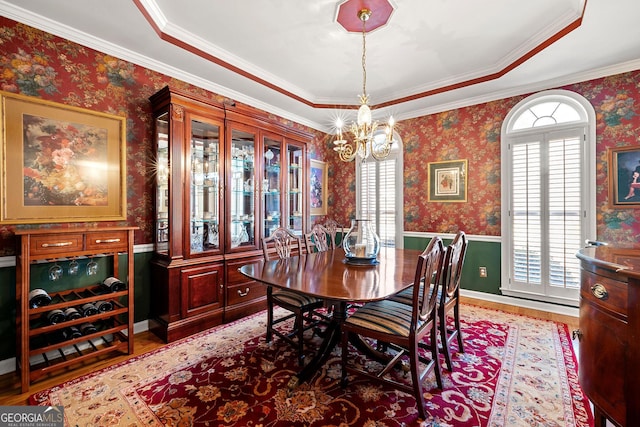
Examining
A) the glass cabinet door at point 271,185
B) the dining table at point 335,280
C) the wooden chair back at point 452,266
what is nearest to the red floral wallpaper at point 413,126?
the glass cabinet door at point 271,185

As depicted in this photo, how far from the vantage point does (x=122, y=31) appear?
7.79 ft

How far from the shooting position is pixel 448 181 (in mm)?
4082

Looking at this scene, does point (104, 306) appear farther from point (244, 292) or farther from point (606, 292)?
point (606, 292)

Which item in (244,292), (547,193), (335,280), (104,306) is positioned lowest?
(244,292)

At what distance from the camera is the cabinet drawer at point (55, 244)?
6.45 feet

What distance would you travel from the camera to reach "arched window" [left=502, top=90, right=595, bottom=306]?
317 cm

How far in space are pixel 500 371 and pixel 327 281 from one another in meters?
1.50

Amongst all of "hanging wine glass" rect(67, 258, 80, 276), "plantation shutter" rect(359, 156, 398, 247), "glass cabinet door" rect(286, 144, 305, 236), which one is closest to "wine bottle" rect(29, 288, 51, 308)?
"hanging wine glass" rect(67, 258, 80, 276)

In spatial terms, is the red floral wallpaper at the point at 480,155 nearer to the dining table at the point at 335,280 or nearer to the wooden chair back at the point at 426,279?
the dining table at the point at 335,280

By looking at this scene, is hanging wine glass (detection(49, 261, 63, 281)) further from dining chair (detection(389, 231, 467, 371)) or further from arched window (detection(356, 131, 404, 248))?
arched window (detection(356, 131, 404, 248))

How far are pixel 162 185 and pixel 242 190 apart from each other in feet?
2.68

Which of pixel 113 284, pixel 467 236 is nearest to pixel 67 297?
pixel 113 284

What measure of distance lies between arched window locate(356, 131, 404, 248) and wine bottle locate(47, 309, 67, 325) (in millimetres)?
3909

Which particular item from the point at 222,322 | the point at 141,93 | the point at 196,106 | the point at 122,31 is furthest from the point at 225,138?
the point at 222,322
